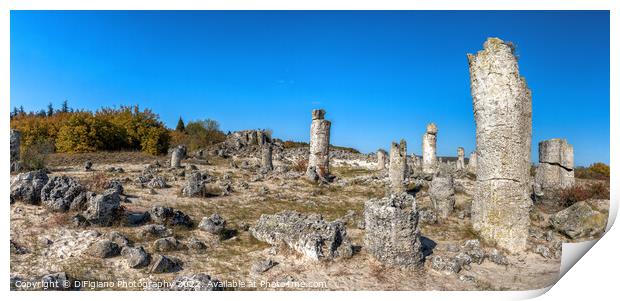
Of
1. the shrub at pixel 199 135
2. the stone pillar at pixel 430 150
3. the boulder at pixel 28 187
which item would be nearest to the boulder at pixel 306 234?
the boulder at pixel 28 187

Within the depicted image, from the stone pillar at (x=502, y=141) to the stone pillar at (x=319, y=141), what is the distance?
11.8 m

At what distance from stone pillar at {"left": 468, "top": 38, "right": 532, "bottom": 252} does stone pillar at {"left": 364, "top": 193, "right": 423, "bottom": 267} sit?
8.48ft

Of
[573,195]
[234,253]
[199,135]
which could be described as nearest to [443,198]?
[573,195]

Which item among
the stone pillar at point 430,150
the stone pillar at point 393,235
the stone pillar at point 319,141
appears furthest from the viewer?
the stone pillar at point 430,150

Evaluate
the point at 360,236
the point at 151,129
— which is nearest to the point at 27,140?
the point at 151,129

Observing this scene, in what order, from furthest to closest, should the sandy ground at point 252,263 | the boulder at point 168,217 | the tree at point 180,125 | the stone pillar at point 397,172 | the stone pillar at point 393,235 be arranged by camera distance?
the tree at point 180,125 < the stone pillar at point 397,172 < the boulder at point 168,217 < the stone pillar at point 393,235 < the sandy ground at point 252,263

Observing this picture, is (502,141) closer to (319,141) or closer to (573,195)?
(573,195)

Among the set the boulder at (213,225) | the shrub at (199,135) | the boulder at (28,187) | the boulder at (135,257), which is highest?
the shrub at (199,135)

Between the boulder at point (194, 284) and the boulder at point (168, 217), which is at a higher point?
the boulder at point (168, 217)

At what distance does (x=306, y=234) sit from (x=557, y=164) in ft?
47.8

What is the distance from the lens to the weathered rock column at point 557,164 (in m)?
17.4

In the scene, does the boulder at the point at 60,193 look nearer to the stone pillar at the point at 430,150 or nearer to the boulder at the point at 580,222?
the boulder at the point at 580,222

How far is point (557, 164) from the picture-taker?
17641 millimetres

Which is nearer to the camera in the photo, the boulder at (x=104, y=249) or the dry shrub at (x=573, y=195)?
the boulder at (x=104, y=249)
